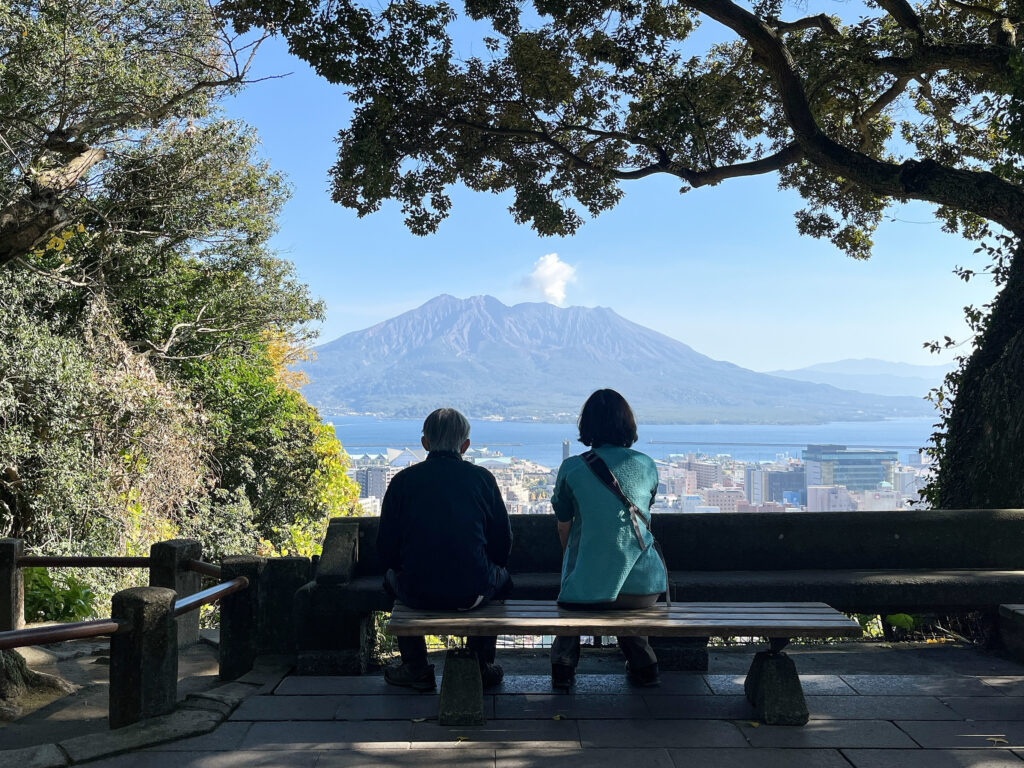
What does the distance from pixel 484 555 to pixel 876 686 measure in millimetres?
2375

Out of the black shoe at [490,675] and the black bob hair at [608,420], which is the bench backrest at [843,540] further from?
the black bob hair at [608,420]

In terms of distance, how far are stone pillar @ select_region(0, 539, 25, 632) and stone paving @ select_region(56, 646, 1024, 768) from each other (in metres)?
3.02

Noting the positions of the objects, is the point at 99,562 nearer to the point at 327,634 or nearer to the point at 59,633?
the point at 327,634

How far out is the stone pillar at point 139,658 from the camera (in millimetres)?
4133

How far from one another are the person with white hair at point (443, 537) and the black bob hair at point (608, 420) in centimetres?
62

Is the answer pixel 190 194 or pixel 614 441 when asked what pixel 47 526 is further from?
pixel 614 441

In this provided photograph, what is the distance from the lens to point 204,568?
600 centimetres

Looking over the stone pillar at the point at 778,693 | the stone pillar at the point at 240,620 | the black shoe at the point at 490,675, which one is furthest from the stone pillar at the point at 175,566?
the stone pillar at the point at 778,693

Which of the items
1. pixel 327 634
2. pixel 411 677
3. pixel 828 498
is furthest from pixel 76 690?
pixel 828 498

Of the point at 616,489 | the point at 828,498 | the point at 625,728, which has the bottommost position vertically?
the point at 828,498

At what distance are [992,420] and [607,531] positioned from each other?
5.14 meters

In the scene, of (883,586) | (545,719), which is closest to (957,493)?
(883,586)

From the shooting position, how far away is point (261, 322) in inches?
725

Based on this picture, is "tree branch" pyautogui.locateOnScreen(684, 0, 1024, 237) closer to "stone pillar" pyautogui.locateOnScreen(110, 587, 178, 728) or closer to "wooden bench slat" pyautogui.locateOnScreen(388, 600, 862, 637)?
"wooden bench slat" pyautogui.locateOnScreen(388, 600, 862, 637)
